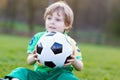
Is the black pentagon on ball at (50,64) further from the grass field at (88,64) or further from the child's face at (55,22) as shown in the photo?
the grass field at (88,64)

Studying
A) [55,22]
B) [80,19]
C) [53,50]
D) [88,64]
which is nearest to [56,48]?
[53,50]

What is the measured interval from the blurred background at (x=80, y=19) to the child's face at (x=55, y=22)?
115 ft

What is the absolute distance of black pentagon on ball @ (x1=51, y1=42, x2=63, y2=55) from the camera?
177 inches

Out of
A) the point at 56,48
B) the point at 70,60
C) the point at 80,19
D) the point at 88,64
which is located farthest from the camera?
the point at 80,19

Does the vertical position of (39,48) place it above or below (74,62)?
above

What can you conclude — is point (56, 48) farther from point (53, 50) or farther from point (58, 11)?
point (58, 11)

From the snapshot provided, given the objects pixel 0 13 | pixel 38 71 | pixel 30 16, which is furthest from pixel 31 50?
pixel 0 13

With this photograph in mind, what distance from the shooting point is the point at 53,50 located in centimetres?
450

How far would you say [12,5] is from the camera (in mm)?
45500

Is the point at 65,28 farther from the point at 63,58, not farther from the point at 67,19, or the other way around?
the point at 63,58

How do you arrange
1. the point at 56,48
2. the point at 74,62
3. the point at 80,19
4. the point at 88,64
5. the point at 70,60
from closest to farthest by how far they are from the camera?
the point at 56,48
the point at 70,60
the point at 74,62
the point at 88,64
the point at 80,19

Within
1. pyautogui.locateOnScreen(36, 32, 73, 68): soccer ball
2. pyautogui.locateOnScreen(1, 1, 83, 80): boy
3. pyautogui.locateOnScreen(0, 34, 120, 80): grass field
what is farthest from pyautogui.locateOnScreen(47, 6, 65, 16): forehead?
pyautogui.locateOnScreen(0, 34, 120, 80): grass field

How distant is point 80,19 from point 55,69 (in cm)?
4623

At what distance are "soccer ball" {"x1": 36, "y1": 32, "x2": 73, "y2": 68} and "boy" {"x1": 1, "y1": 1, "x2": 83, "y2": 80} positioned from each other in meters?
0.11
